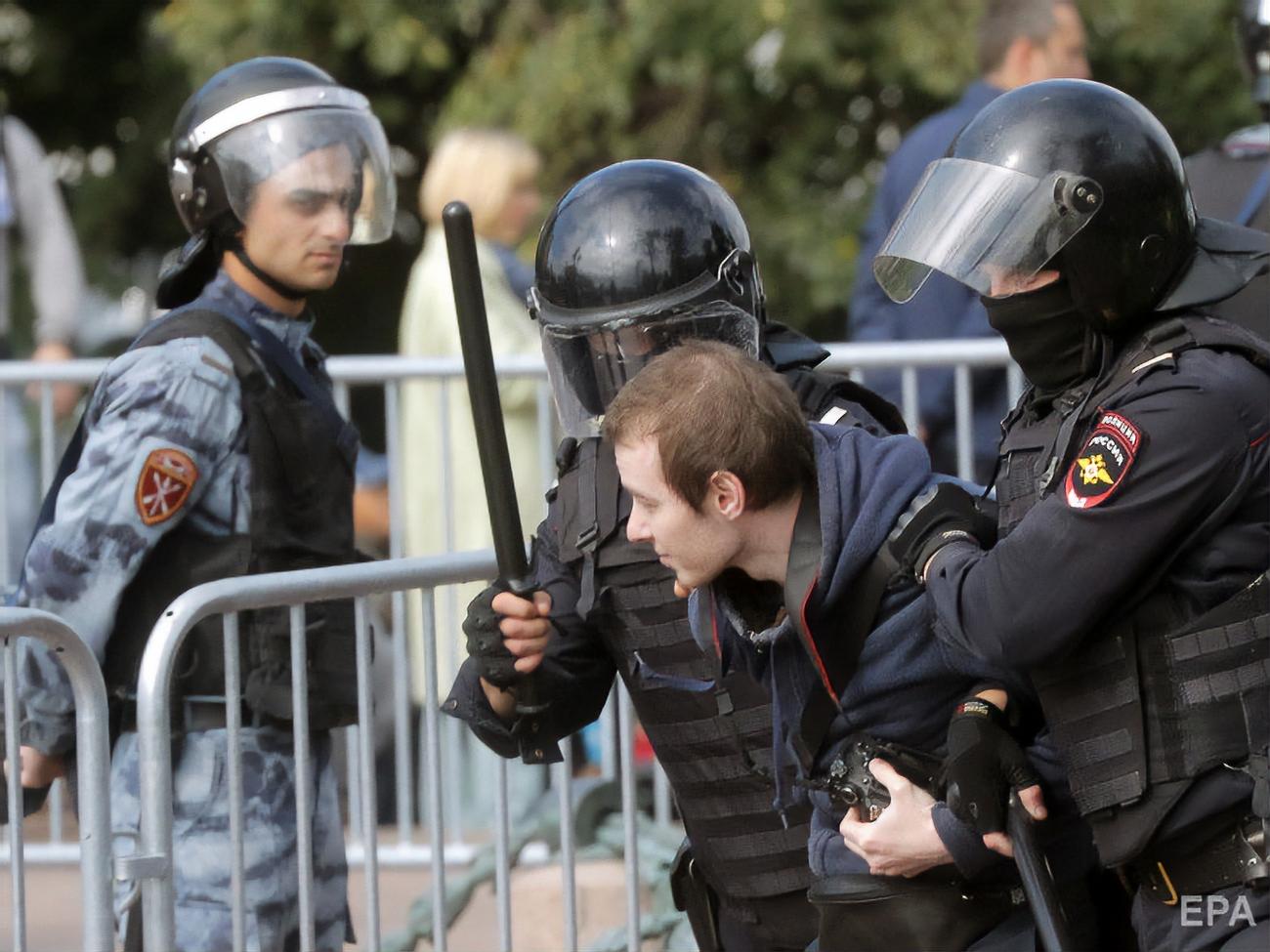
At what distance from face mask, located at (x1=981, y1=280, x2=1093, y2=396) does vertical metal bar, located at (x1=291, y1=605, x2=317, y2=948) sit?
1.44 m

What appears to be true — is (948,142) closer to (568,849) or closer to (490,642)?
(568,849)

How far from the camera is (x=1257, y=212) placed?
4555 millimetres

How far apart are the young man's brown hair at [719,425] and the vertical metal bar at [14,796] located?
1.12 meters

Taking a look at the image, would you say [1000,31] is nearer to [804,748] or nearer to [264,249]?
[264,249]

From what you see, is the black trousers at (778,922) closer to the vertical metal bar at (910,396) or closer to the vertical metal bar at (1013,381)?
the vertical metal bar at (910,396)

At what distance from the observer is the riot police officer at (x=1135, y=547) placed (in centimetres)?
274

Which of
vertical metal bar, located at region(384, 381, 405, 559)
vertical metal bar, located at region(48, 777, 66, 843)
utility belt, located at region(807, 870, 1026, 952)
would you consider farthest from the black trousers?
vertical metal bar, located at region(48, 777, 66, 843)

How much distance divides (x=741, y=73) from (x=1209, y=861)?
676 centimetres

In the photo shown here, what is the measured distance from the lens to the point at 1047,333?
2988mm

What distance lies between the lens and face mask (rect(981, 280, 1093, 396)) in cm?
296

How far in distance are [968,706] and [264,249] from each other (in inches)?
74.4

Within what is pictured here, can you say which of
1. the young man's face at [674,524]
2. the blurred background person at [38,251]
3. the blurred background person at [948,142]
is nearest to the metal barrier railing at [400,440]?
the blurred background person at [948,142]

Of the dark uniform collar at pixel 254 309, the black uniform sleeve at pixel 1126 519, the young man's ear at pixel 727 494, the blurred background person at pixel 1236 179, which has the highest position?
the blurred background person at pixel 1236 179

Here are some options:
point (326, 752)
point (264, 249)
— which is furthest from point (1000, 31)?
point (326, 752)
